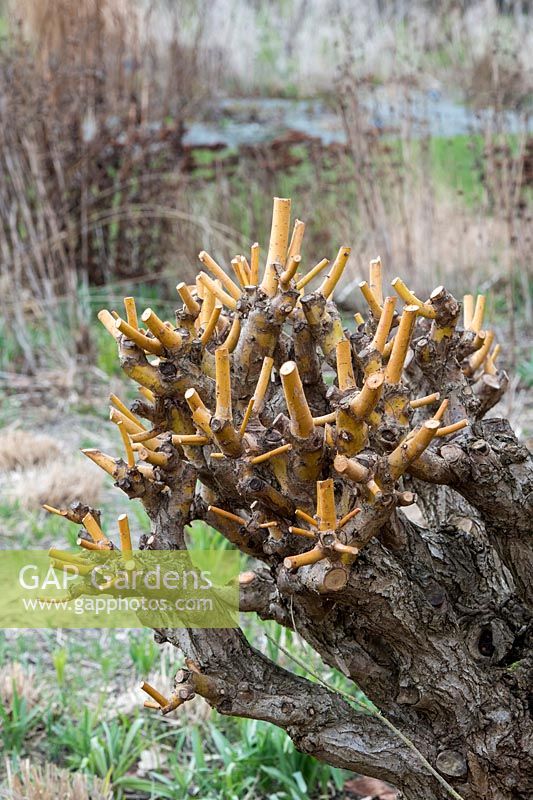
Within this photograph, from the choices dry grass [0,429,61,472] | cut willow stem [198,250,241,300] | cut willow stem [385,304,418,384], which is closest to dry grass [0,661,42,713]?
cut willow stem [198,250,241,300]

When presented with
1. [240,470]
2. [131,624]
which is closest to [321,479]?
[240,470]

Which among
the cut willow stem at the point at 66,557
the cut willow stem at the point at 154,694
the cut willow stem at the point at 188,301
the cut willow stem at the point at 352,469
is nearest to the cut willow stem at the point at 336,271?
the cut willow stem at the point at 188,301

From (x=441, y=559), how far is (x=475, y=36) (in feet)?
46.6

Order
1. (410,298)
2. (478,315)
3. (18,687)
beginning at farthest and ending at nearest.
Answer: (18,687) → (478,315) → (410,298)

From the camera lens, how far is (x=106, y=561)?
1438 millimetres

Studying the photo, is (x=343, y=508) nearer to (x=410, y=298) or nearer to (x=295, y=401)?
(x=295, y=401)

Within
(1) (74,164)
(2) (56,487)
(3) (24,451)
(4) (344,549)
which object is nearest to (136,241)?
(1) (74,164)

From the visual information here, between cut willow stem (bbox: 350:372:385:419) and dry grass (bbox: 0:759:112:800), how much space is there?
4.33 feet

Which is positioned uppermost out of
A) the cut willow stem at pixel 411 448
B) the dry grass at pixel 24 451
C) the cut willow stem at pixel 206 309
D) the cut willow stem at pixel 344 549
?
the cut willow stem at pixel 206 309

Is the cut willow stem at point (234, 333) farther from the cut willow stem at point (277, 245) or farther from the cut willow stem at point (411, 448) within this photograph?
the cut willow stem at point (411, 448)

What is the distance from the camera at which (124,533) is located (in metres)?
1.39

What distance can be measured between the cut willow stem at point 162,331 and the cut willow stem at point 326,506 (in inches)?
11.6

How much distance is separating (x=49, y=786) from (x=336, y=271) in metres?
1.37

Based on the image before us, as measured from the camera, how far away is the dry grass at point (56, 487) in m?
4.07
